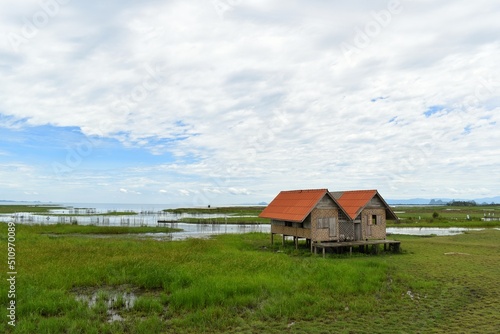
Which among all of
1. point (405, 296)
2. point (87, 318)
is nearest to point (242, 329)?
point (87, 318)

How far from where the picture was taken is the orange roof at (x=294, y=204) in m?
25.3

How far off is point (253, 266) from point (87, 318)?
26.7 feet

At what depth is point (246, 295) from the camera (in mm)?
12602

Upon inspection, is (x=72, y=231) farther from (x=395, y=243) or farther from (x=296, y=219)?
(x=395, y=243)

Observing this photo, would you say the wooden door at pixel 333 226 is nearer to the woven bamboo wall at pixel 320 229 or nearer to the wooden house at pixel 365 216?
the woven bamboo wall at pixel 320 229

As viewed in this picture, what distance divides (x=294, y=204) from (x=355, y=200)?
182 inches

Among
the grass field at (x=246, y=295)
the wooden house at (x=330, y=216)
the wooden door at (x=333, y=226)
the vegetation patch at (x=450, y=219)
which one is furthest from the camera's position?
the vegetation patch at (x=450, y=219)

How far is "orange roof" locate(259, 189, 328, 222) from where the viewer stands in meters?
25.3

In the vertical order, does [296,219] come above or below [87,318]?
above

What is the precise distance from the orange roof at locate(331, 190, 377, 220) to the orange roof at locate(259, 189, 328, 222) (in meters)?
2.98

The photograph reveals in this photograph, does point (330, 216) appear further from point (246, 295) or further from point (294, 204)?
point (246, 295)

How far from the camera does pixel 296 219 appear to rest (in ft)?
82.7

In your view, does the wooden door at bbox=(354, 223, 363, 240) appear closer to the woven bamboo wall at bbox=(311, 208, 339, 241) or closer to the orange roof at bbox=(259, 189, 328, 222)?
the woven bamboo wall at bbox=(311, 208, 339, 241)

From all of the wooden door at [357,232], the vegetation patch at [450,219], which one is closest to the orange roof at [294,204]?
the wooden door at [357,232]
